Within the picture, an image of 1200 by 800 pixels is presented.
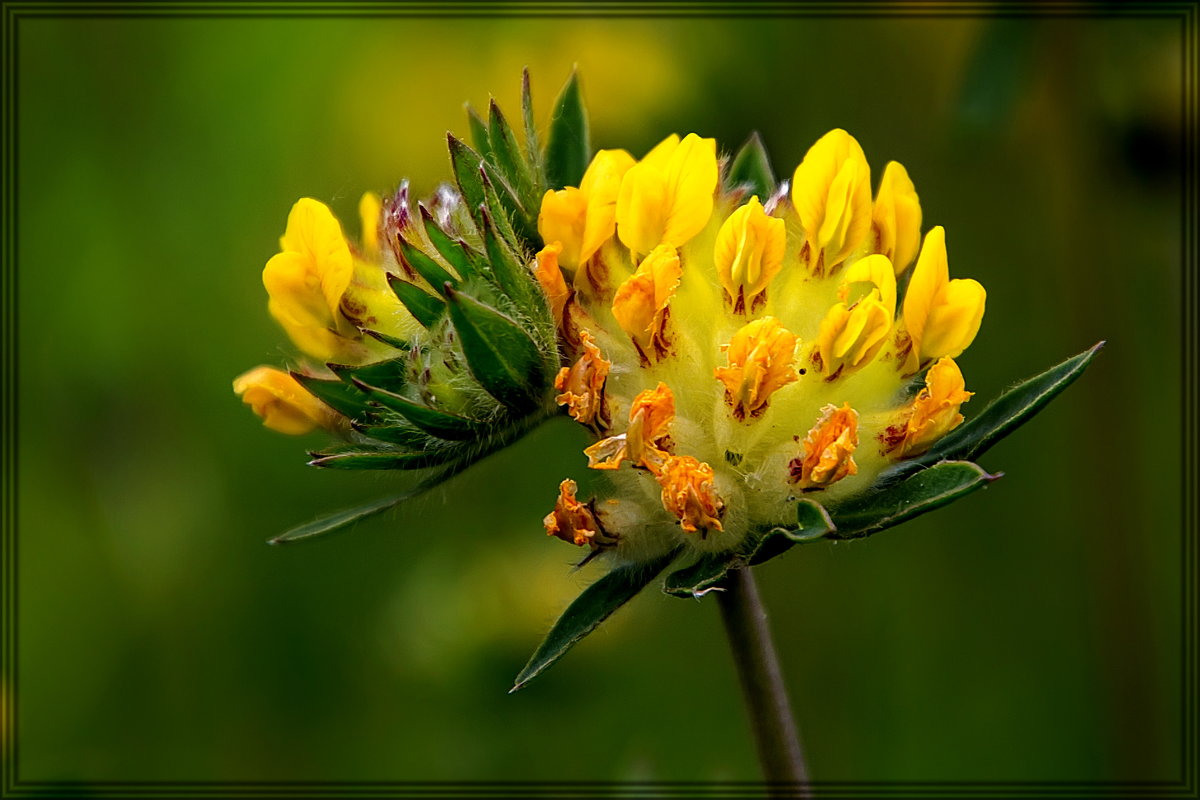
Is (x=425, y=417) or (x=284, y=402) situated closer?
(x=425, y=417)

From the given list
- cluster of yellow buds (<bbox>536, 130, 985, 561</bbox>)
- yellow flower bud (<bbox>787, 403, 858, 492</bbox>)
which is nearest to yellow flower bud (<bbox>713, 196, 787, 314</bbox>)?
cluster of yellow buds (<bbox>536, 130, 985, 561</bbox>)

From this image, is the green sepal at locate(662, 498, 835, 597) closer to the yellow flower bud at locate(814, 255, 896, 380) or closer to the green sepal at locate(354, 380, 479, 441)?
the yellow flower bud at locate(814, 255, 896, 380)

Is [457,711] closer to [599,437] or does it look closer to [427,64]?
[599,437]

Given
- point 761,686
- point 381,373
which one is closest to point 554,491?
point 381,373

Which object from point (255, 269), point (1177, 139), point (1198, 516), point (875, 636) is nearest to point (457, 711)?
point (875, 636)

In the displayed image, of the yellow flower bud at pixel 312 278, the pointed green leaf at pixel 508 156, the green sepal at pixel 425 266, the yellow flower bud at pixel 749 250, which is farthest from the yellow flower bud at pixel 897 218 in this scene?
the yellow flower bud at pixel 312 278

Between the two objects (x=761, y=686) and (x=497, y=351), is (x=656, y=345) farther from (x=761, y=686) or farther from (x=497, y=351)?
(x=761, y=686)
